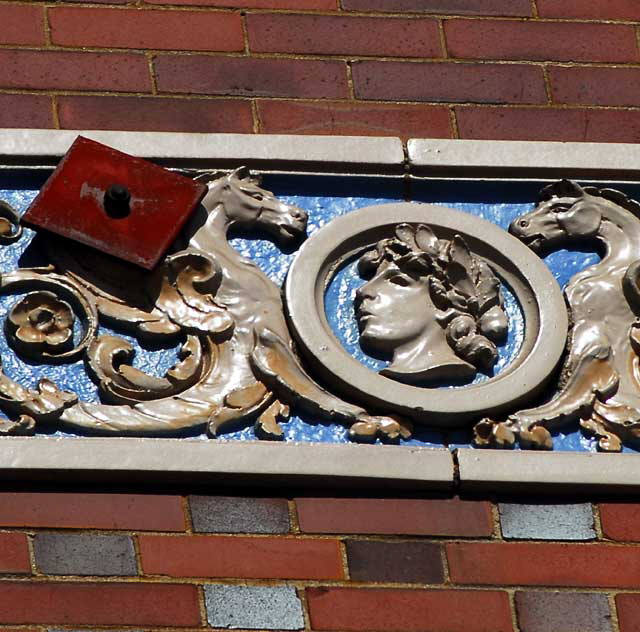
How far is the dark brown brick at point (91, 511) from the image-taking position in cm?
345

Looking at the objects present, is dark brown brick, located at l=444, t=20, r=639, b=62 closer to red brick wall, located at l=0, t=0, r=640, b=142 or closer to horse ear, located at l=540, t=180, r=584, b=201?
red brick wall, located at l=0, t=0, r=640, b=142

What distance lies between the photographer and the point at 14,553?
3404 millimetres

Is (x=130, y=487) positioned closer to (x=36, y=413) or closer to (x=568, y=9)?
(x=36, y=413)

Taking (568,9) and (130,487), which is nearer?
(130,487)

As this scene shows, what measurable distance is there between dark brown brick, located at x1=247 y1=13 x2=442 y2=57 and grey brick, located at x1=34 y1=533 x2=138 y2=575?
1067 millimetres

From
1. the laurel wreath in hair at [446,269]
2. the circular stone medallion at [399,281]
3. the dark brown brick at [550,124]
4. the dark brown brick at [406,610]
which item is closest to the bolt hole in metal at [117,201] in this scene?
the circular stone medallion at [399,281]

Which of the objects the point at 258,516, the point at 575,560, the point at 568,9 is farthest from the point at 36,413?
the point at 568,9

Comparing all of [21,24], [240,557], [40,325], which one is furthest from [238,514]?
[21,24]

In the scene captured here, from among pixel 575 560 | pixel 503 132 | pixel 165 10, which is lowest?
pixel 575 560

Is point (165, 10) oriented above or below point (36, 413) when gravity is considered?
above

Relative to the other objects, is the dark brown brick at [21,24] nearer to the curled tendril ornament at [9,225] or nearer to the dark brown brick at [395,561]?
the curled tendril ornament at [9,225]

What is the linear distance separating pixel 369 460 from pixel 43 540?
0.52 m

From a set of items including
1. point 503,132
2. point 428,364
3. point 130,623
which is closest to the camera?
point 130,623

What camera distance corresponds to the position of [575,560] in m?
3.50
